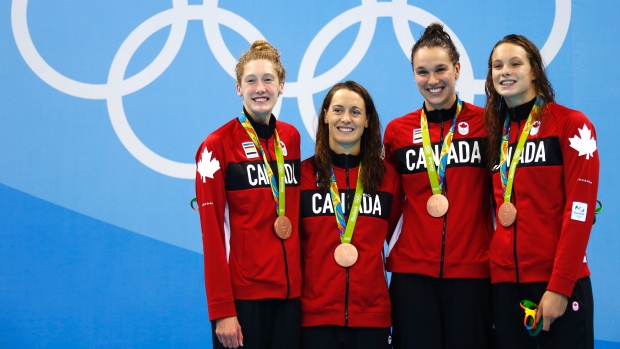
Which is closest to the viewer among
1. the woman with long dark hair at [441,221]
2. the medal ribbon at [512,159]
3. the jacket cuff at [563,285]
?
the jacket cuff at [563,285]

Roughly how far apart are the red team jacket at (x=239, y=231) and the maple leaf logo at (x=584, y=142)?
4.26 feet

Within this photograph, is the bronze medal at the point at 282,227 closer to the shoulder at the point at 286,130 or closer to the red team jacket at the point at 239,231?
the red team jacket at the point at 239,231

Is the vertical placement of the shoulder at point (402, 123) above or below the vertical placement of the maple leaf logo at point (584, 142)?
above

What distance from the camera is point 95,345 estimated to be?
5176 mm

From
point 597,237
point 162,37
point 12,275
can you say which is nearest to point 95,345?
point 12,275

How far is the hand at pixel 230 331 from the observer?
10.3ft

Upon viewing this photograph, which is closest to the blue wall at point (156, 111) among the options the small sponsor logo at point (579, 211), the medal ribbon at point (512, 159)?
the medal ribbon at point (512, 159)

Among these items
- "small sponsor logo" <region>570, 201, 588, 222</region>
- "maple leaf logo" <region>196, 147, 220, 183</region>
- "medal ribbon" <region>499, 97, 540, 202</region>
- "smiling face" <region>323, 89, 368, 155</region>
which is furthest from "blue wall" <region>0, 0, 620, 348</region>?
"small sponsor logo" <region>570, 201, 588, 222</region>

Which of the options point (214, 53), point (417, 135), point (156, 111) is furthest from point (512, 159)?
point (156, 111)

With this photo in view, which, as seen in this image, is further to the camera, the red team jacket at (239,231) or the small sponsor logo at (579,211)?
the red team jacket at (239,231)

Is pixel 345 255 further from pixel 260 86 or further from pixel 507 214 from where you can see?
pixel 260 86

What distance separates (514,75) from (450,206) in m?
0.68

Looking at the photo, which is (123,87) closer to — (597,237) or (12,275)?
(12,275)

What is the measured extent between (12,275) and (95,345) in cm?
80
